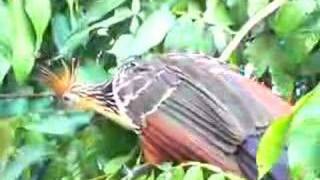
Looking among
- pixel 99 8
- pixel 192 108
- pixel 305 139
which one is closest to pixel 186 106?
pixel 192 108

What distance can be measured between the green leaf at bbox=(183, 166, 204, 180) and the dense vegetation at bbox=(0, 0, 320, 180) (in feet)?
0.39

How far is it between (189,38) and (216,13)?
0.06 metres

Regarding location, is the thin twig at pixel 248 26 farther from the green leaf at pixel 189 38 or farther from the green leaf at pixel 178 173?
the green leaf at pixel 178 173

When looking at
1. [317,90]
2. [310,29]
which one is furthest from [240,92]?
[317,90]

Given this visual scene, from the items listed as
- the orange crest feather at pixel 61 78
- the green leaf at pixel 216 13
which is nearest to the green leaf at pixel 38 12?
the orange crest feather at pixel 61 78

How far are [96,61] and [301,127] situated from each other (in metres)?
0.74

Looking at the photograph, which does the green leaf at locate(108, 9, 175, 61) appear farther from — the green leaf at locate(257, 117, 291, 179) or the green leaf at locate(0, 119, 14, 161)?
the green leaf at locate(257, 117, 291, 179)

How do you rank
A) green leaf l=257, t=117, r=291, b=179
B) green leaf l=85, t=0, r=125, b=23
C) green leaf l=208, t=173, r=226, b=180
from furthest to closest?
green leaf l=85, t=0, r=125, b=23, green leaf l=208, t=173, r=226, b=180, green leaf l=257, t=117, r=291, b=179

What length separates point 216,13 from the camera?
1527 mm

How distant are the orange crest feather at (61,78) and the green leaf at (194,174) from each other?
353 mm

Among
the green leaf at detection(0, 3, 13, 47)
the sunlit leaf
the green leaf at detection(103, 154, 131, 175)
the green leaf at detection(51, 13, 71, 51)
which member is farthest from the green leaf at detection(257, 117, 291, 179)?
the green leaf at detection(51, 13, 71, 51)

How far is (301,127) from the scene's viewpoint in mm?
942

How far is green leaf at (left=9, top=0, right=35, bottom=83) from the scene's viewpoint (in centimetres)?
145

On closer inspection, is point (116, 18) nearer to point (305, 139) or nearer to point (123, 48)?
point (123, 48)
